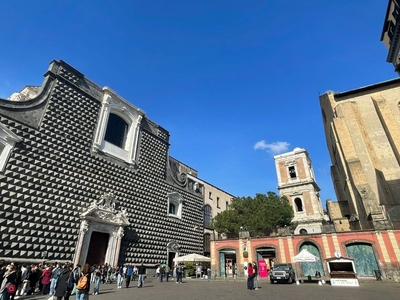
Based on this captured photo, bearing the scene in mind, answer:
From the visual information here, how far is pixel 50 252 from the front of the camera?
42.2 feet

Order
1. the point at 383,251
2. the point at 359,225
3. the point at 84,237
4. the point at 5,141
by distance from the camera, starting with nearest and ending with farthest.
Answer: the point at 5,141 → the point at 84,237 → the point at 383,251 → the point at 359,225

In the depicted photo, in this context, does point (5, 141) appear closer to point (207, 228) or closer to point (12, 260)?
point (12, 260)

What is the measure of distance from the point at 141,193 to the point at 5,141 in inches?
390

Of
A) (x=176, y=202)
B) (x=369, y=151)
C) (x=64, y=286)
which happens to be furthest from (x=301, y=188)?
(x=64, y=286)

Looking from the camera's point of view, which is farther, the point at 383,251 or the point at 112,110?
the point at 112,110

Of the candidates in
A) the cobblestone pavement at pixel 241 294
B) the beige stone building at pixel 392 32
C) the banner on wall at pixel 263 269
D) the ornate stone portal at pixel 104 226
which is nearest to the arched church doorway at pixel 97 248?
the ornate stone portal at pixel 104 226

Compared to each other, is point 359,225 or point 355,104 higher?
point 355,104

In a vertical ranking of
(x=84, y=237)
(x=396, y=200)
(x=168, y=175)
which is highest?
(x=168, y=175)

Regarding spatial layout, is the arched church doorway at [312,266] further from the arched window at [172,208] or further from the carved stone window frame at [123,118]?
the carved stone window frame at [123,118]

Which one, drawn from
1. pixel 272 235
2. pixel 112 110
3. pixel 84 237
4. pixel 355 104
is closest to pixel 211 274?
pixel 272 235

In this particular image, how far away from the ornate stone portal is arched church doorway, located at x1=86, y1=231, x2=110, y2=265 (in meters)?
0.17

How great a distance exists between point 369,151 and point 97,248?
77.4 ft

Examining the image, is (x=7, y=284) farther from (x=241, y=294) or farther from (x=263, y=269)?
(x=263, y=269)

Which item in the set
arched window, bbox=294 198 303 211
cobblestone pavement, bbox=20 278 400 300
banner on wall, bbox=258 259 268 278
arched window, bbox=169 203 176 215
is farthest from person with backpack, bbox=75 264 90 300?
arched window, bbox=294 198 303 211
